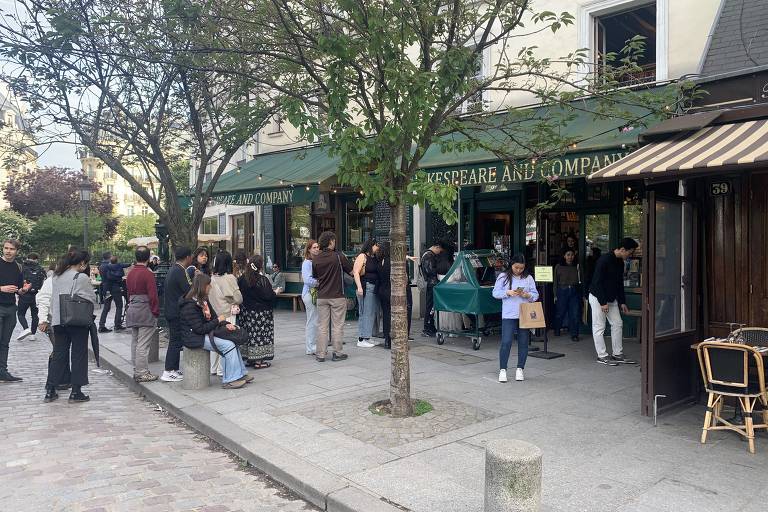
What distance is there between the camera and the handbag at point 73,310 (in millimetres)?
6883

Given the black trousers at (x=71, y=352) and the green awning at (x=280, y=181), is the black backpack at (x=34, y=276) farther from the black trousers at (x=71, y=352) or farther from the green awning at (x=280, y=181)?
the black trousers at (x=71, y=352)

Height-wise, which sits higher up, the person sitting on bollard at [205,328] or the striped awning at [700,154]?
the striped awning at [700,154]

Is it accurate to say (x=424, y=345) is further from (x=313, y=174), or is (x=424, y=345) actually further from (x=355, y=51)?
(x=355, y=51)

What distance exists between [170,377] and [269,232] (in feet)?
34.6

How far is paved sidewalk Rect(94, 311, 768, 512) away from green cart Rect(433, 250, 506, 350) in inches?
47.1

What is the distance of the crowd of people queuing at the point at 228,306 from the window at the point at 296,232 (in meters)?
7.11

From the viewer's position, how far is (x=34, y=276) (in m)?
12.4

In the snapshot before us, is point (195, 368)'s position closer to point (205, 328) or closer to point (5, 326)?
point (205, 328)

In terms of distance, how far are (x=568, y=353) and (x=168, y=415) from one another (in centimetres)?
600

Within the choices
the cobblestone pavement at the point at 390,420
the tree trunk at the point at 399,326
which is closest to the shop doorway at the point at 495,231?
the cobblestone pavement at the point at 390,420

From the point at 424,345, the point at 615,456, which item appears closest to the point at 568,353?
the point at 424,345

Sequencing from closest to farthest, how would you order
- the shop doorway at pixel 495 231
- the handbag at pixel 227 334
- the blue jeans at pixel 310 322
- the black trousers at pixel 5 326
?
the handbag at pixel 227 334, the black trousers at pixel 5 326, the blue jeans at pixel 310 322, the shop doorway at pixel 495 231

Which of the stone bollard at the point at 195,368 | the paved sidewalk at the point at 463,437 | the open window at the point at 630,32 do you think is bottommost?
the paved sidewalk at the point at 463,437

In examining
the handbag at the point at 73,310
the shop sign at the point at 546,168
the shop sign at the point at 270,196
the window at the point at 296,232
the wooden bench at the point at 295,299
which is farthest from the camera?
the window at the point at 296,232
